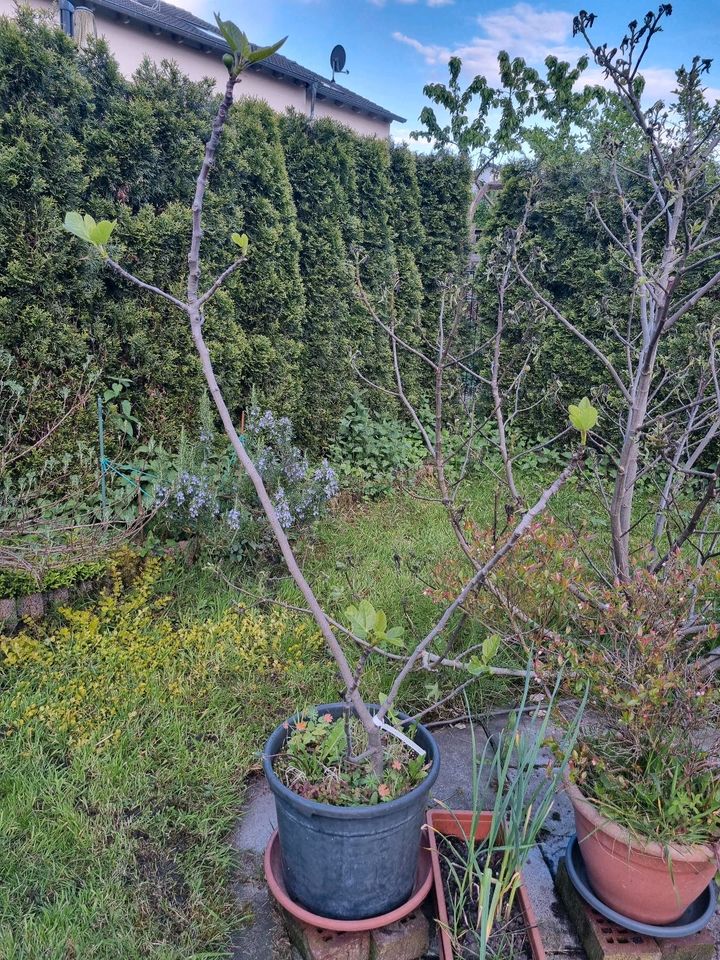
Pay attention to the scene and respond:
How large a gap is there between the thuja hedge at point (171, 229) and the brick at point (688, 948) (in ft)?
9.44

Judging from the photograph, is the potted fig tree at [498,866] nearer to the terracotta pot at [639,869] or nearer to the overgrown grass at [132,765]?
the terracotta pot at [639,869]

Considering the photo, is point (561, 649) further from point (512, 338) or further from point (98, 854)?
point (512, 338)

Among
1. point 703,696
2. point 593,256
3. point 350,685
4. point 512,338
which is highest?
point 593,256

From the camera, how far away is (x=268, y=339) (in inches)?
170

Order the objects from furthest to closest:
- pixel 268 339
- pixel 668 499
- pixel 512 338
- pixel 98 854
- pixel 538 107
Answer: pixel 538 107, pixel 512 338, pixel 268 339, pixel 668 499, pixel 98 854

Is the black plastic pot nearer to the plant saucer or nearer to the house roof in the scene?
the plant saucer

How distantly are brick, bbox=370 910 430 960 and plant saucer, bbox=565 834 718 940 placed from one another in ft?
1.42

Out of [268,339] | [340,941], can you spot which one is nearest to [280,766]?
[340,941]

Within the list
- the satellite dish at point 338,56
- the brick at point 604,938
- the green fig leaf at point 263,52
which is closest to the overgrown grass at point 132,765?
the brick at point 604,938

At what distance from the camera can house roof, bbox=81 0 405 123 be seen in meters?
11.8

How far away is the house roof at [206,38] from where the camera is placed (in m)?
11.8

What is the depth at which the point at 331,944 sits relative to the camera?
1.52 metres

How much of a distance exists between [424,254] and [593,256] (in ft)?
5.06

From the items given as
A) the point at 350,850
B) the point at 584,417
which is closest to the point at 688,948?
the point at 350,850
